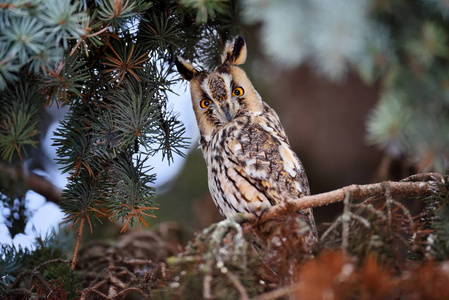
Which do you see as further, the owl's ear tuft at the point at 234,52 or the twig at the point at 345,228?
the owl's ear tuft at the point at 234,52

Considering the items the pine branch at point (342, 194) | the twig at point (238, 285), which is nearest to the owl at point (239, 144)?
the pine branch at point (342, 194)

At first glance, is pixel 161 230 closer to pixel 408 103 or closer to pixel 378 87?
pixel 408 103

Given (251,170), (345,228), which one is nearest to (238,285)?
(345,228)

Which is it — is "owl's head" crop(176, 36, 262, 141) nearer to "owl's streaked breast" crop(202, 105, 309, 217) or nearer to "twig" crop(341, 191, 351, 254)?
"owl's streaked breast" crop(202, 105, 309, 217)

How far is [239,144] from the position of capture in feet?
5.03

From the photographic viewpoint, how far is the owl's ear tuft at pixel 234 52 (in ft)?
5.42

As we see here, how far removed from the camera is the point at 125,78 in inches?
51.0

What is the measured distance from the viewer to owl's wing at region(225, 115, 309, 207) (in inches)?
56.3

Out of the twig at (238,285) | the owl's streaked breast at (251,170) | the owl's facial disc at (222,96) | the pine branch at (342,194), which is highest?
the owl's facial disc at (222,96)

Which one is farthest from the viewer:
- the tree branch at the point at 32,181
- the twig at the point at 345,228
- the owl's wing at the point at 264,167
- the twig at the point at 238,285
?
the tree branch at the point at 32,181

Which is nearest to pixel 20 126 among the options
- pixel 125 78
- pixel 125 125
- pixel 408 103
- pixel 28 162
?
pixel 125 125

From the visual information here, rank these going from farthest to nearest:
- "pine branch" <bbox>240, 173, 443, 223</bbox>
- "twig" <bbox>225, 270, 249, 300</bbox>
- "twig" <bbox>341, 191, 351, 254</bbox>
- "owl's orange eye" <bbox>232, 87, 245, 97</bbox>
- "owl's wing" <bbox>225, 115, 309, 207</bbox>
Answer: "owl's orange eye" <bbox>232, 87, 245, 97</bbox>
"owl's wing" <bbox>225, 115, 309, 207</bbox>
"pine branch" <bbox>240, 173, 443, 223</bbox>
"twig" <bbox>341, 191, 351, 254</bbox>
"twig" <bbox>225, 270, 249, 300</bbox>

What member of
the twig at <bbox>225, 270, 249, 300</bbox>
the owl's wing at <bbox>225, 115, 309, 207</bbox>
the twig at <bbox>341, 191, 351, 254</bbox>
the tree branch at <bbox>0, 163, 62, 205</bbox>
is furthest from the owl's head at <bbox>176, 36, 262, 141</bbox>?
the twig at <bbox>225, 270, 249, 300</bbox>

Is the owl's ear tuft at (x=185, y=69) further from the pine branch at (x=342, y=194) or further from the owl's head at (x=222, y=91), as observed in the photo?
the pine branch at (x=342, y=194)
